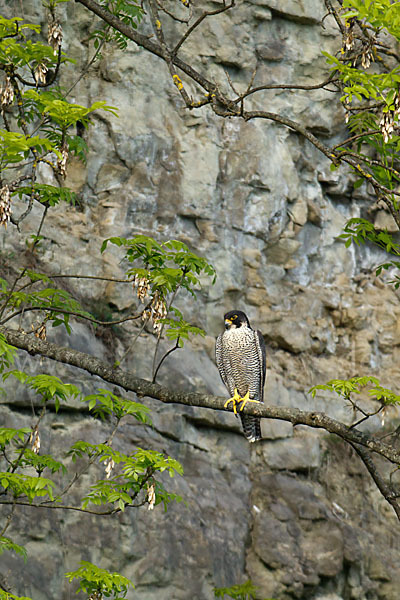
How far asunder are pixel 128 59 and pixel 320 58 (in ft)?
10.1

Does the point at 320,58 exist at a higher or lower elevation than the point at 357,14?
higher

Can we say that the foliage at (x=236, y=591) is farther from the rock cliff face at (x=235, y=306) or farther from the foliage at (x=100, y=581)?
the foliage at (x=100, y=581)

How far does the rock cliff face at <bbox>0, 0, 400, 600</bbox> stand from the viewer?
8.46 m

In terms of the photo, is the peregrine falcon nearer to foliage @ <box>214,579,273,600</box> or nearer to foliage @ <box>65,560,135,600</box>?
foliage @ <box>214,579,273,600</box>

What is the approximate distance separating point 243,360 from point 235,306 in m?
3.57

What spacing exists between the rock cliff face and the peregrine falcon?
1818 mm

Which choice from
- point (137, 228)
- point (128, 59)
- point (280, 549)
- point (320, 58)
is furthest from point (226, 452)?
point (320, 58)

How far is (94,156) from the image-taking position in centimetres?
1044

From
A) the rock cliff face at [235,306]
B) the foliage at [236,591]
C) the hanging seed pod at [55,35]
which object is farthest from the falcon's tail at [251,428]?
the hanging seed pod at [55,35]

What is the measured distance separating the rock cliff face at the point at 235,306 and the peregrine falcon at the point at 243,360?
182 centimetres

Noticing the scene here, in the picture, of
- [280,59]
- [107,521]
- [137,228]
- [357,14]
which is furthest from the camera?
[280,59]

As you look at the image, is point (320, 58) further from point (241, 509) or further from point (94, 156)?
point (241, 509)

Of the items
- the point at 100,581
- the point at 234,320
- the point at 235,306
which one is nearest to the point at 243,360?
the point at 234,320

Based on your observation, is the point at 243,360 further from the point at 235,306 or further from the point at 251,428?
the point at 235,306
